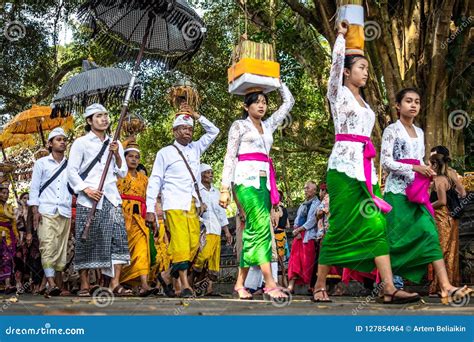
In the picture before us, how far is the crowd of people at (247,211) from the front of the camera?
6500 millimetres

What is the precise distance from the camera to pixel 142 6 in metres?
9.09

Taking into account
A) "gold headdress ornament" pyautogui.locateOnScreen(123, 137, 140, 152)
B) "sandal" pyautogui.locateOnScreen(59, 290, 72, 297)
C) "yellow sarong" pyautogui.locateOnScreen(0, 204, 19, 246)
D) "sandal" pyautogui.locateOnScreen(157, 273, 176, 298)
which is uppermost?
"gold headdress ornament" pyautogui.locateOnScreen(123, 137, 140, 152)

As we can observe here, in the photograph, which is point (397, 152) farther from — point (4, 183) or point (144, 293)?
point (4, 183)

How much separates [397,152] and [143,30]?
167 inches

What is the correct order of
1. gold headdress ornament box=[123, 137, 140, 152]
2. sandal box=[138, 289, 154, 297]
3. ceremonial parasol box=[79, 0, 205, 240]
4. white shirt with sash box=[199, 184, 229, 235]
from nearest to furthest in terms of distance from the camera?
sandal box=[138, 289, 154, 297], ceremonial parasol box=[79, 0, 205, 240], gold headdress ornament box=[123, 137, 140, 152], white shirt with sash box=[199, 184, 229, 235]

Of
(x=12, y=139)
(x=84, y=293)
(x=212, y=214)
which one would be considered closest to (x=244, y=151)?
(x=84, y=293)

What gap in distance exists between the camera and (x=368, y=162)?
21.5 feet

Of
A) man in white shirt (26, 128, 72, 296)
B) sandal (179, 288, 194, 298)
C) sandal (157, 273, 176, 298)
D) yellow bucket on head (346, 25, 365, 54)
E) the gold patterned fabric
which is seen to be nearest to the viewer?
yellow bucket on head (346, 25, 365, 54)

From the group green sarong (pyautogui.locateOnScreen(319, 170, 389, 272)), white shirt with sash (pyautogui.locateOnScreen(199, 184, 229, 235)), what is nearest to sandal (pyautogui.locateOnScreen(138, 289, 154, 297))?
white shirt with sash (pyautogui.locateOnScreen(199, 184, 229, 235))

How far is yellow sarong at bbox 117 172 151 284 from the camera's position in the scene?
356 inches

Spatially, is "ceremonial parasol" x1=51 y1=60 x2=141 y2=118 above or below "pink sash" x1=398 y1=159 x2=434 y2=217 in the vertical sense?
above

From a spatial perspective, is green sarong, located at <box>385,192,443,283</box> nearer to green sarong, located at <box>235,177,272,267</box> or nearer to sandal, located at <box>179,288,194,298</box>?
green sarong, located at <box>235,177,272,267</box>

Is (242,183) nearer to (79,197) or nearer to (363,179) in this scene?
(363,179)

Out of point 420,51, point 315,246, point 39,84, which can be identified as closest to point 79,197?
point 315,246
